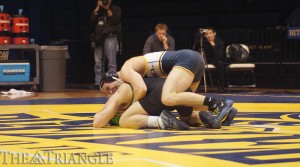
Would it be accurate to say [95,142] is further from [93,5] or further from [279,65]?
[93,5]

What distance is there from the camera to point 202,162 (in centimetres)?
436

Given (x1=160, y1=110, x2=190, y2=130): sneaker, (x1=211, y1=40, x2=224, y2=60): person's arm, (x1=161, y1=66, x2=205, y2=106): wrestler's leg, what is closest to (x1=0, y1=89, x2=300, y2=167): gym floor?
(x1=160, y1=110, x2=190, y2=130): sneaker

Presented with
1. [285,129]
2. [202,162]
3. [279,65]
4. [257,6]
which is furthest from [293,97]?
[202,162]

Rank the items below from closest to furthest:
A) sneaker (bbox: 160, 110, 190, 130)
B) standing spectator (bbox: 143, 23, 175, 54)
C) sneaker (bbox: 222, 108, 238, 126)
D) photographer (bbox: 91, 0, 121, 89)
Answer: sneaker (bbox: 160, 110, 190, 130), sneaker (bbox: 222, 108, 238, 126), standing spectator (bbox: 143, 23, 175, 54), photographer (bbox: 91, 0, 121, 89)

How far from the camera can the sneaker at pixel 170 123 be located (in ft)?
20.9

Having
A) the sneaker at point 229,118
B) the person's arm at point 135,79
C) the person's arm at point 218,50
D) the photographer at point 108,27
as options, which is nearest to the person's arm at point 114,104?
the person's arm at point 135,79

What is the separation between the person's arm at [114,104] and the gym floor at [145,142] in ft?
0.42

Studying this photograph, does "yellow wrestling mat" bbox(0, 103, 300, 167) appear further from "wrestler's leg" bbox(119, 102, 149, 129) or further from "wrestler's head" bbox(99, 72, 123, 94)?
"wrestler's head" bbox(99, 72, 123, 94)

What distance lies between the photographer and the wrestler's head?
6695 mm

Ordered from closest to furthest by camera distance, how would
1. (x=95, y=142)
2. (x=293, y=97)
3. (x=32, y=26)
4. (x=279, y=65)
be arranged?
(x=95, y=142) → (x=293, y=97) → (x=279, y=65) → (x=32, y=26)

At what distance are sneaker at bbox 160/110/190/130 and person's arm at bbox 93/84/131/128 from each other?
42 cm

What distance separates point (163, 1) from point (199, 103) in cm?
1198

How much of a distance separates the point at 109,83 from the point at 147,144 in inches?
59.6

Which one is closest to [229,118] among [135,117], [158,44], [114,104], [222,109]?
[222,109]
